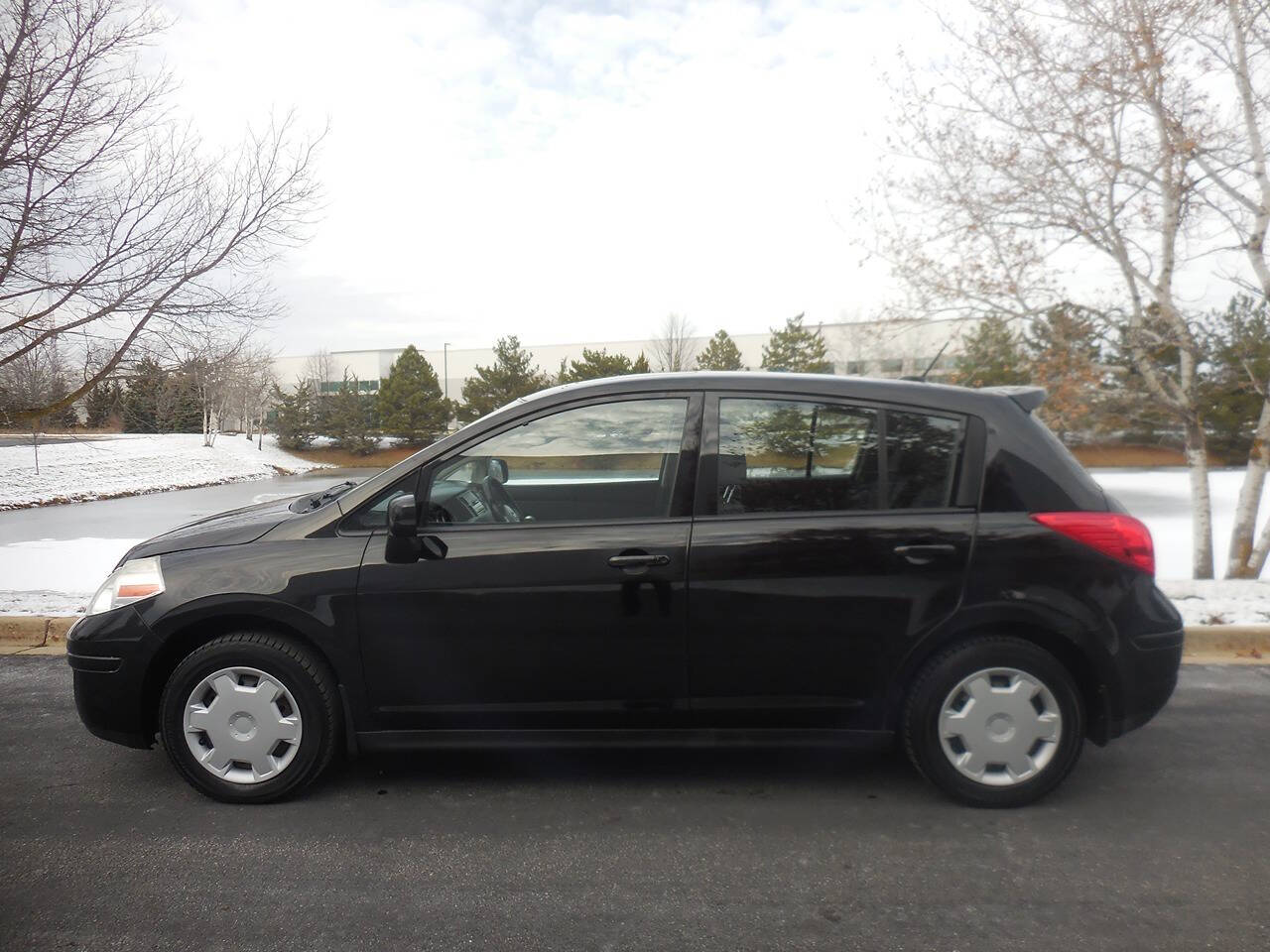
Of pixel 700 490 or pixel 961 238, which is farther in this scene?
pixel 961 238

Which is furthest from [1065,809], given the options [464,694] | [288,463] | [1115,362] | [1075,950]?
[288,463]

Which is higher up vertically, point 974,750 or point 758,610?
point 758,610

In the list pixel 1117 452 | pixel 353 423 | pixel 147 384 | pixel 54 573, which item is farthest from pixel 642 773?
pixel 353 423

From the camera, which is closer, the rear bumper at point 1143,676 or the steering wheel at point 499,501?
the rear bumper at point 1143,676

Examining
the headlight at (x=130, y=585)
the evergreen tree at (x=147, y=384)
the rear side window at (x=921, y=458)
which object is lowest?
the headlight at (x=130, y=585)

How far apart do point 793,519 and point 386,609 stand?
1.53 metres

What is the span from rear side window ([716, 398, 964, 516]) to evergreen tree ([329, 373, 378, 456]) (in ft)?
110

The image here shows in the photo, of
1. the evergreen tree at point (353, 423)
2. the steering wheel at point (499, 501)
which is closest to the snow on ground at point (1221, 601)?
the steering wheel at point (499, 501)

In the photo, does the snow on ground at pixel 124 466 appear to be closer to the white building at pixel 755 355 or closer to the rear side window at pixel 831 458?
the white building at pixel 755 355

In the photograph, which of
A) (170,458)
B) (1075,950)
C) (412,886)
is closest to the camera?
(1075,950)

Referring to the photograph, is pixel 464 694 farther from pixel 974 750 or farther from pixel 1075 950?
pixel 1075 950

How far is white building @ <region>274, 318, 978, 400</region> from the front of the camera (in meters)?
8.84

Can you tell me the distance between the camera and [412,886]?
271 cm

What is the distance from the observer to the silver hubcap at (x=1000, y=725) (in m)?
3.13
